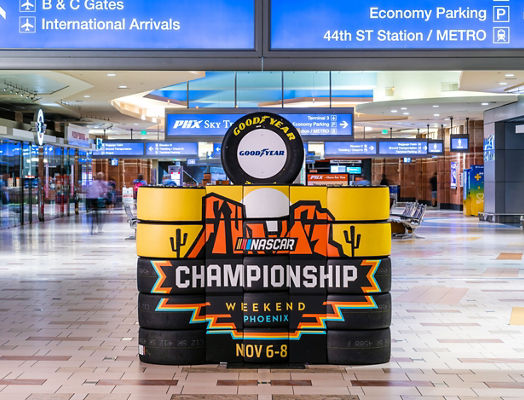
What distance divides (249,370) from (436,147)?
72.6ft

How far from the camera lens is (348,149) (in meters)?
23.3

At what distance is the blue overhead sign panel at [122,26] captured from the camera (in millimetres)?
4500

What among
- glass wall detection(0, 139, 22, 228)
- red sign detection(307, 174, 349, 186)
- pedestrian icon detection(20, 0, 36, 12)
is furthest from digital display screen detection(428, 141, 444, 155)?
pedestrian icon detection(20, 0, 36, 12)

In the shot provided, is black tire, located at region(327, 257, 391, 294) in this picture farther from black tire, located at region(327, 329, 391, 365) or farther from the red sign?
the red sign

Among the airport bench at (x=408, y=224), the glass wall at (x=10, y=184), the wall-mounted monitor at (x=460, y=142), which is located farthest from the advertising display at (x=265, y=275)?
the wall-mounted monitor at (x=460, y=142)

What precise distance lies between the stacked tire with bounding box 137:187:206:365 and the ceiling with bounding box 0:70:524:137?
9859 mm

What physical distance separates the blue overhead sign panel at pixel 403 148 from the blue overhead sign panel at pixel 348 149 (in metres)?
0.48

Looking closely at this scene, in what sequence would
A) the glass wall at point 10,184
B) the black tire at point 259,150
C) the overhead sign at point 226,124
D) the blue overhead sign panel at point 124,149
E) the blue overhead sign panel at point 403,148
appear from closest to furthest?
the black tire at point 259,150 < the overhead sign at point 226,124 < the glass wall at point 10,184 < the blue overhead sign panel at point 403,148 < the blue overhead sign panel at point 124,149

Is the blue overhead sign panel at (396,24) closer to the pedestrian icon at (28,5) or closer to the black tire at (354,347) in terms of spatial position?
the pedestrian icon at (28,5)

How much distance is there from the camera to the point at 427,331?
641 centimetres

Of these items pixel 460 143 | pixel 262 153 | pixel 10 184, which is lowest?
pixel 10 184

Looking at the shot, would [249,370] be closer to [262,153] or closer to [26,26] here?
[262,153]

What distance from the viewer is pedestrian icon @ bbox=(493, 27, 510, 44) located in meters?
4.53

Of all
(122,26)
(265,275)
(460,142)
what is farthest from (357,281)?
(460,142)
